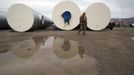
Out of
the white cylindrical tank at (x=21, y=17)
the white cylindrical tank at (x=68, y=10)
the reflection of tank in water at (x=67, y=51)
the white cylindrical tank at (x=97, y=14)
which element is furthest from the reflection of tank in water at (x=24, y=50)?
the white cylindrical tank at (x=97, y=14)

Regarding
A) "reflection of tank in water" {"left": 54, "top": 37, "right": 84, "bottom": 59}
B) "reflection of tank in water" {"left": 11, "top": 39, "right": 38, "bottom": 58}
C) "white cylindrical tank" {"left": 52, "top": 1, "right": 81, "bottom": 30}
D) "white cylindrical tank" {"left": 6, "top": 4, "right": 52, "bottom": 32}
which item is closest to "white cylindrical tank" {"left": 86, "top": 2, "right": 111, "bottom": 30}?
"white cylindrical tank" {"left": 52, "top": 1, "right": 81, "bottom": 30}

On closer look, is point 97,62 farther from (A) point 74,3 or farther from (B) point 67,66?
(A) point 74,3

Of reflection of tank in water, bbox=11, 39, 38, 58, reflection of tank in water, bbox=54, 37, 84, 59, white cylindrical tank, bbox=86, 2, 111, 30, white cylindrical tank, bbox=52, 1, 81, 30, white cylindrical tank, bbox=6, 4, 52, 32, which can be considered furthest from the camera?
white cylindrical tank, bbox=86, 2, 111, 30

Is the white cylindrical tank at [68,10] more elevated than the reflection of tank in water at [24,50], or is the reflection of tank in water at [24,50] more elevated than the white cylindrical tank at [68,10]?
the white cylindrical tank at [68,10]

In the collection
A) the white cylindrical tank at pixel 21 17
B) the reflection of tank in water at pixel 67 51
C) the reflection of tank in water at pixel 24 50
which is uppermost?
the white cylindrical tank at pixel 21 17

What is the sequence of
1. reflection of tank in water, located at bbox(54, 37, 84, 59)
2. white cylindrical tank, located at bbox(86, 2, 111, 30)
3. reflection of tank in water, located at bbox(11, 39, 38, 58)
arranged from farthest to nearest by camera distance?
white cylindrical tank, located at bbox(86, 2, 111, 30) → reflection of tank in water, located at bbox(11, 39, 38, 58) → reflection of tank in water, located at bbox(54, 37, 84, 59)

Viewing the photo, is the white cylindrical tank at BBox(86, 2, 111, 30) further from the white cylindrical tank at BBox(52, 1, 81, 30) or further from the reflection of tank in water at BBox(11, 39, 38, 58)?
the reflection of tank in water at BBox(11, 39, 38, 58)

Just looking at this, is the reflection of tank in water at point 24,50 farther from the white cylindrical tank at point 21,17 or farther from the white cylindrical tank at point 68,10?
the white cylindrical tank at point 68,10

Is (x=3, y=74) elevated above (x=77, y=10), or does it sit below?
below

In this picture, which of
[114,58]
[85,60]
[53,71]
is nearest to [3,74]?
[53,71]

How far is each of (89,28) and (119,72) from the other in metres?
13.3

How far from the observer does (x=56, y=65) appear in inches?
188

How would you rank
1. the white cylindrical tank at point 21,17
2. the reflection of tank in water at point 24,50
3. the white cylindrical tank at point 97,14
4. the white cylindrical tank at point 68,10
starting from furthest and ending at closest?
the white cylindrical tank at point 97,14, the white cylindrical tank at point 68,10, the white cylindrical tank at point 21,17, the reflection of tank in water at point 24,50

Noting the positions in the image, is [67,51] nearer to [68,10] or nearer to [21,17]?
[68,10]
